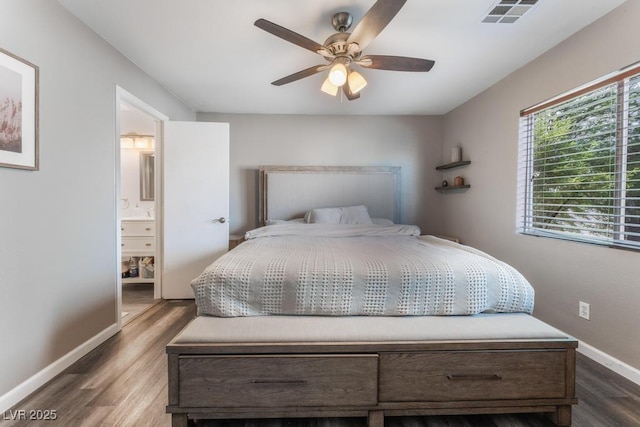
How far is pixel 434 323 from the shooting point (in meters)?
1.45

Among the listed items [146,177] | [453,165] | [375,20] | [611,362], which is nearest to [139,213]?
[146,177]

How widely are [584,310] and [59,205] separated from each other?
351cm

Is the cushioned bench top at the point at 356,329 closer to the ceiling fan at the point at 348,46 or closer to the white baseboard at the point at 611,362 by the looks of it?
the white baseboard at the point at 611,362

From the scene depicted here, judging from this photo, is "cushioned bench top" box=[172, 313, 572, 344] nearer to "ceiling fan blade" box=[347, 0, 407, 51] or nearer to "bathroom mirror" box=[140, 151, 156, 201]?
"ceiling fan blade" box=[347, 0, 407, 51]

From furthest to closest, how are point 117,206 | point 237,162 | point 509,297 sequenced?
point 237,162
point 117,206
point 509,297

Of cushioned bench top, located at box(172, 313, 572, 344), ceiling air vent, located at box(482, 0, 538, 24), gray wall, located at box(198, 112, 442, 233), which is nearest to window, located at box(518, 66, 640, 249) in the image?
ceiling air vent, located at box(482, 0, 538, 24)

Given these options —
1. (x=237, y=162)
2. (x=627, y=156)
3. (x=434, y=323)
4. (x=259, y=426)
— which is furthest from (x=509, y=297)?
(x=237, y=162)

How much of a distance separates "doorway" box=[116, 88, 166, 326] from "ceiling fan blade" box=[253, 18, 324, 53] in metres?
1.72

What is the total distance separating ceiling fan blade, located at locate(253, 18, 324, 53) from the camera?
5.39 feet

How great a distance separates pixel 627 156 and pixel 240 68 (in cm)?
287

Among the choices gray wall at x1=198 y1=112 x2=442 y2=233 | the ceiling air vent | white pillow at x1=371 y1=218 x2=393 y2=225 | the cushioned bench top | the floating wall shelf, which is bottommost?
the cushioned bench top

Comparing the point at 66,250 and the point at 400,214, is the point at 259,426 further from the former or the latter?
the point at 400,214

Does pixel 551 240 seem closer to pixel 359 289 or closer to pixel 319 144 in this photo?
pixel 359 289

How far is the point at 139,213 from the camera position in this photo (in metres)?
4.04
